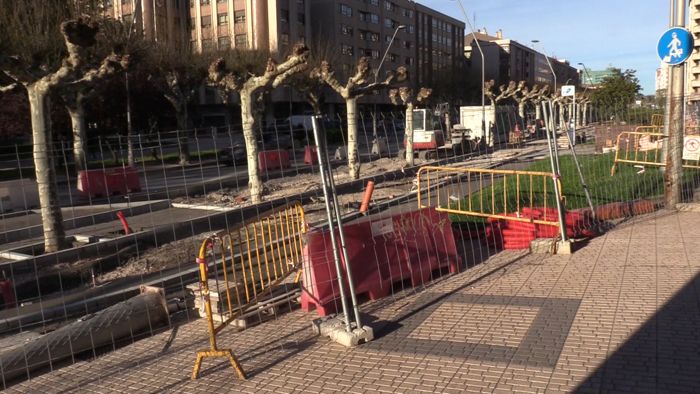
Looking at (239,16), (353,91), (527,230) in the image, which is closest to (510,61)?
(239,16)

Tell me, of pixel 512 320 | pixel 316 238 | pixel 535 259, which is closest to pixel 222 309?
pixel 316 238

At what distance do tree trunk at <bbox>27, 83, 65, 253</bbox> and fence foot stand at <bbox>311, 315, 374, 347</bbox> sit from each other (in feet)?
22.6

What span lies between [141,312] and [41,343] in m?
1.02

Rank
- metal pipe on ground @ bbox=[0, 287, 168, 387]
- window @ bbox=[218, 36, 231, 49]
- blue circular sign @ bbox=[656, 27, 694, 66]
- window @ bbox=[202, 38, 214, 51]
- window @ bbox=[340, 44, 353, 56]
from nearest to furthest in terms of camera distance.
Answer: metal pipe on ground @ bbox=[0, 287, 168, 387], blue circular sign @ bbox=[656, 27, 694, 66], window @ bbox=[202, 38, 214, 51], window @ bbox=[218, 36, 231, 49], window @ bbox=[340, 44, 353, 56]

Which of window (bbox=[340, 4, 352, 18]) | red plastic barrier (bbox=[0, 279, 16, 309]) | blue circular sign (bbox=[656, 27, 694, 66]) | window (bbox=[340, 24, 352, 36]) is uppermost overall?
window (bbox=[340, 4, 352, 18])

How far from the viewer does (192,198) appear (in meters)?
17.7

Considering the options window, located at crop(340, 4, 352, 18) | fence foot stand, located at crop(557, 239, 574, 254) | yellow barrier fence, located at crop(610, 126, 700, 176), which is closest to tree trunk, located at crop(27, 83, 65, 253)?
fence foot stand, located at crop(557, 239, 574, 254)

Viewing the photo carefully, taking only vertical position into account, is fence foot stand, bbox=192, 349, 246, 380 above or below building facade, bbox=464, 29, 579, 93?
below

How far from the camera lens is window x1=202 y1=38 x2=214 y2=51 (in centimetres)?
3232

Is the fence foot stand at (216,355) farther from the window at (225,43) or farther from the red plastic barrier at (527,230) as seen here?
the window at (225,43)

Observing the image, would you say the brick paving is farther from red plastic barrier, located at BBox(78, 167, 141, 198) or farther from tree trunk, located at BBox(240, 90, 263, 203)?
red plastic barrier, located at BBox(78, 167, 141, 198)

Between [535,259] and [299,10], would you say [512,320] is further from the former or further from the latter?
[299,10]

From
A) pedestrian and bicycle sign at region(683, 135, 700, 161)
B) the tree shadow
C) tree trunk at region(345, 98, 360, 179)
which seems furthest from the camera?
tree trunk at region(345, 98, 360, 179)

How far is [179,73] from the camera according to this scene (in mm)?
28359
